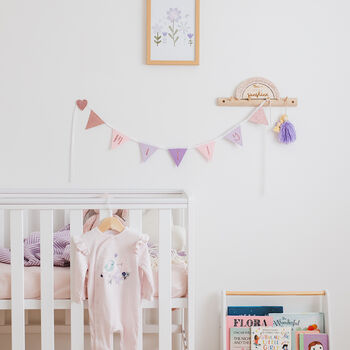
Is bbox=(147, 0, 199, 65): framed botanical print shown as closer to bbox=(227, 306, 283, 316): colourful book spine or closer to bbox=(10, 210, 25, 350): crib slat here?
bbox=(10, 210, 25, 350): crib slat

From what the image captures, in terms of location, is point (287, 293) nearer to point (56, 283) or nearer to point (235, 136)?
point (235, 136)

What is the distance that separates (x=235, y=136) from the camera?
8.11 ft

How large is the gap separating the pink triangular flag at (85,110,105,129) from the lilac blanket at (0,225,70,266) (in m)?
0.48

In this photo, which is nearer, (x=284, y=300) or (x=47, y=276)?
(x=47, y=276)

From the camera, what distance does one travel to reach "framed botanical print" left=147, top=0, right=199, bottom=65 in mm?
2428

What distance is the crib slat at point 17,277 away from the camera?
1935 millimetres

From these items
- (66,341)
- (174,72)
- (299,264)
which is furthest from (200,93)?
(66,341)

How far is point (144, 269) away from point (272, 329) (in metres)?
0.72

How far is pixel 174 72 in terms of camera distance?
8.10ft

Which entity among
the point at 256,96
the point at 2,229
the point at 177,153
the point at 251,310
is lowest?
the point at 251,310

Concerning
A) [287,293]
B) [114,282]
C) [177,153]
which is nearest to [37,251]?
[114,282]

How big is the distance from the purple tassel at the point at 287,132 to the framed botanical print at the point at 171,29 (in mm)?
492

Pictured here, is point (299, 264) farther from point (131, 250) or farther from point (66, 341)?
point (66, 341)

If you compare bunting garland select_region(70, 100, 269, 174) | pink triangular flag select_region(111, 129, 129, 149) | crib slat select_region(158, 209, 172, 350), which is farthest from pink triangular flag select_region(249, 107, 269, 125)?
crib slat select_region(158, 209, 172, 350)
